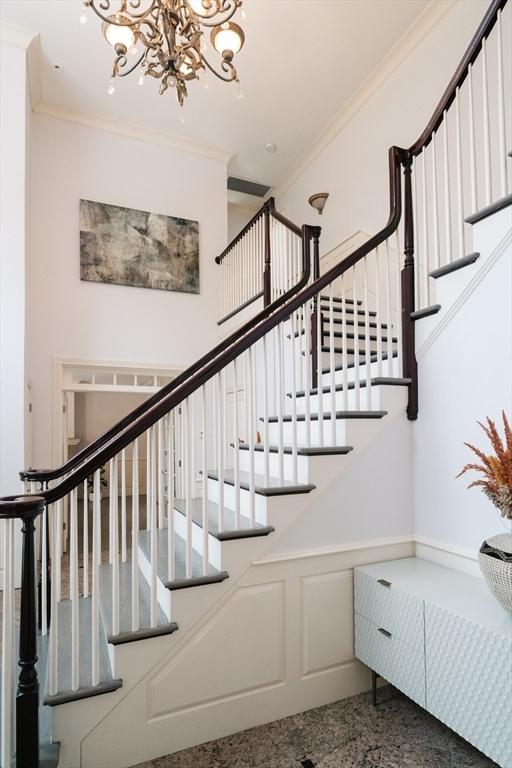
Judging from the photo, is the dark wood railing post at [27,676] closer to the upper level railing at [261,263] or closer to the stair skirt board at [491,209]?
the stair skirt board at [491,209]

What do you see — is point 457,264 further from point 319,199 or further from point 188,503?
point 319,199

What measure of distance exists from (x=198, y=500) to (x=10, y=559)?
1.55 meters

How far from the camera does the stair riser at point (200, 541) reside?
80.6 inches

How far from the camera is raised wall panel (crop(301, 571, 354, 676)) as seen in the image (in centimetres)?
217

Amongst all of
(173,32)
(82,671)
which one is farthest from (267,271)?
(82,671)

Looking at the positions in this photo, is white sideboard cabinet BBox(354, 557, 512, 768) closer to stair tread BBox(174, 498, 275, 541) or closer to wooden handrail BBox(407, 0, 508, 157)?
stair tread BBox(174, 498, 275, 541)

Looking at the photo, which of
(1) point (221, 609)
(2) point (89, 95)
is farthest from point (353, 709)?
(2) point (89, 95)

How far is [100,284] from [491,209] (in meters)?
4.34

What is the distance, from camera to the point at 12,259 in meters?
3.95

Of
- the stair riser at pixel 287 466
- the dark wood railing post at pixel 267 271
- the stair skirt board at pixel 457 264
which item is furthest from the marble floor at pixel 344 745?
the dark wood railing post at pixel 267 271

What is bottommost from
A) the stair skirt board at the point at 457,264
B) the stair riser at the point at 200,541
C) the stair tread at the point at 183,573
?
the stair tread at the point at 183,573

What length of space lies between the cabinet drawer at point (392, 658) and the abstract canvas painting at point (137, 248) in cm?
447

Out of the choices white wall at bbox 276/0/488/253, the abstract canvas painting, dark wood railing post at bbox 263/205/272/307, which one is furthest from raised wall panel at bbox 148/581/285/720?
the abstract canvas painting

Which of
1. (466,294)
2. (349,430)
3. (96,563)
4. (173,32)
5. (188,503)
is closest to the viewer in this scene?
(96,563)
